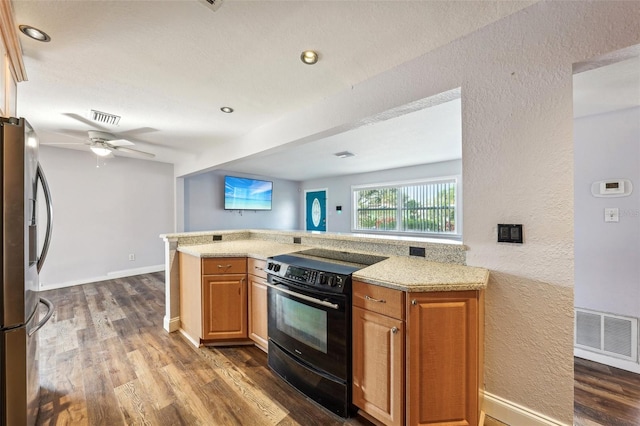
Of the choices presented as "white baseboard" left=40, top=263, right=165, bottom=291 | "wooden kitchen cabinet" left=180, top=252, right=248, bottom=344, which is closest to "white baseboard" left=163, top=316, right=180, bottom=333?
"wooden kitchen cabinet" left=180, top=252, right=248, bottom=344

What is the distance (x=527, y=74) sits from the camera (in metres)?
1.37

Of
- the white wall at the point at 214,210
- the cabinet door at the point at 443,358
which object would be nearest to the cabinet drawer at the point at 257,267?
the cabinet door at the point at 443,358

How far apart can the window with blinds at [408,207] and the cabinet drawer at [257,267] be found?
14.1 feet

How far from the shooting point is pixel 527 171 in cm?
139

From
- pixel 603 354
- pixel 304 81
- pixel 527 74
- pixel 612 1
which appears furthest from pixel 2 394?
pixel 603 354

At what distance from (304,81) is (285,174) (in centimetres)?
464

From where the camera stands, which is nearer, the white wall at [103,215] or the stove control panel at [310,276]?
the stove control panel at [310,276]

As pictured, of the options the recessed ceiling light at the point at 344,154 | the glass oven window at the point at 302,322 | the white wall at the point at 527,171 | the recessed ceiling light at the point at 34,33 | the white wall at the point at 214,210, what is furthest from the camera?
the white wall at the point at 214,210

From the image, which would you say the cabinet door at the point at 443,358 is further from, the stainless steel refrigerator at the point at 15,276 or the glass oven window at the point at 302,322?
the stainless steel refrigerator at the point at 15,276

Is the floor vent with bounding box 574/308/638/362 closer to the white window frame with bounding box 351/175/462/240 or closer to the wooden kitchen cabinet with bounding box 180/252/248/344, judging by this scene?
the white window frame with bounding box 351/175/462/240

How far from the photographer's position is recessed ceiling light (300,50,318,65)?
66.2 inches

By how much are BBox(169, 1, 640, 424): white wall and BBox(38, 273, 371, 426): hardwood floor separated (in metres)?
1.01

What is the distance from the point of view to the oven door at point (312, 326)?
5.01 feet

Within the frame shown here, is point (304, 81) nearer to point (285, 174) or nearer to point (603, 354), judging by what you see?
point (603, 354)
